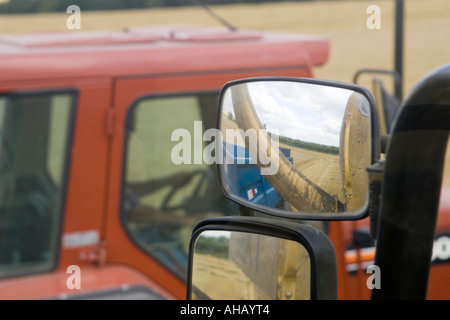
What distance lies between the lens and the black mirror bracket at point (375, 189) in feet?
3.01

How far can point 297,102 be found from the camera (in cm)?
96

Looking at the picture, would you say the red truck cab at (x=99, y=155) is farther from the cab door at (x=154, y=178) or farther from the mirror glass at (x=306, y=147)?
the mirror glass at (x=306, y=147)

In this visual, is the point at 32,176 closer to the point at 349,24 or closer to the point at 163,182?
the point at 163,182

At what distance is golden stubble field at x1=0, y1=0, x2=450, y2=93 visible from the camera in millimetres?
14596

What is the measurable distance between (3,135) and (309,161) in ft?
4.35

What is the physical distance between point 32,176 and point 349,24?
68.1 ft

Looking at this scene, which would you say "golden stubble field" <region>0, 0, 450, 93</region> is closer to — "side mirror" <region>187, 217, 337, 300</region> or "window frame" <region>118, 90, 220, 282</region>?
"window frame" <region>118, 90, 220, 282</region>


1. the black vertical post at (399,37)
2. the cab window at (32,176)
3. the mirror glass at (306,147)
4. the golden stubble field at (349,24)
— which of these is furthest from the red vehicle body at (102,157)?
the golden stubble field at (349,24)

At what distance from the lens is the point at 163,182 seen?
7.24ft

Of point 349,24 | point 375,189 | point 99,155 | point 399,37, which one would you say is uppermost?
point 349,24

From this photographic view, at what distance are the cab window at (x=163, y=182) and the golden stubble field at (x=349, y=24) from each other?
9.88m

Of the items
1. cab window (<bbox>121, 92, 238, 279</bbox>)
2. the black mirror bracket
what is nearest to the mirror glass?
the black mirror bracket

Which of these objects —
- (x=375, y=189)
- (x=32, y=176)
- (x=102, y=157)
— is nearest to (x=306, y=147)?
(x=375, y=189)

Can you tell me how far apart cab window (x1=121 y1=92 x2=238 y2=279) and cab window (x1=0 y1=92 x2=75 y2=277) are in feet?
0.62
